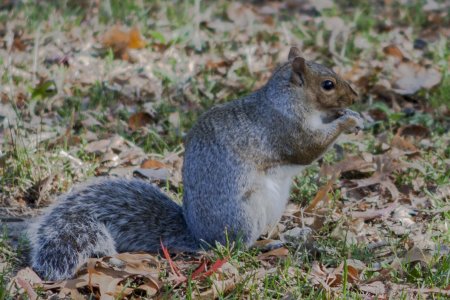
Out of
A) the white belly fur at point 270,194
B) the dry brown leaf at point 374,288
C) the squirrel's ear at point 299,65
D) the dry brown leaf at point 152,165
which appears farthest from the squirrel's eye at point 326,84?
the dry brown leaf at point 152,165

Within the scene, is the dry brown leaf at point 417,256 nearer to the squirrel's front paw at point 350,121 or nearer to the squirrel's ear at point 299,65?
the squirrel's front paw at point 350,121

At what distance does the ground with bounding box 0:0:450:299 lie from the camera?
2891 mm

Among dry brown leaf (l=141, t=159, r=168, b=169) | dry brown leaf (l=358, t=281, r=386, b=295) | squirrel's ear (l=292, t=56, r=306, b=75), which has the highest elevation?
squirrel's ear (l=292, t=56, r=306, b=75)

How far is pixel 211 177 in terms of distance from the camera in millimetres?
3191

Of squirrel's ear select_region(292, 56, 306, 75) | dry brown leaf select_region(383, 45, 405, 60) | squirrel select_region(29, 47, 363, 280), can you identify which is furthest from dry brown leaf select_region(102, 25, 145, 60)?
squirrel's ear select_region(292, 56, 306, 75)

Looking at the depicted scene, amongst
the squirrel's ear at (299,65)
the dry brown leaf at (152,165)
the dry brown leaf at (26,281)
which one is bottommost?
the dry brown leaf at (152,165)

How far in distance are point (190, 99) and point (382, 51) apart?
168 centimetres

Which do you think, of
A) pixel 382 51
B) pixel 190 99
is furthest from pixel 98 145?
pixel 382 51

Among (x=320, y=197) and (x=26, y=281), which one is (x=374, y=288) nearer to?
A: (x=320, y=197)

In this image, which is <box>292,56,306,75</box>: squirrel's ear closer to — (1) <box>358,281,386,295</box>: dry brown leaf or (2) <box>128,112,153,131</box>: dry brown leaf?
(1) <box>358,281,386,295</box>: dry brown leaf

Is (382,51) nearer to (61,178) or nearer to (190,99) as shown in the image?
(190,99)

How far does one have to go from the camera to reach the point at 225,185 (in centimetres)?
318

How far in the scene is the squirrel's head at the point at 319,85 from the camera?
11.1 feet

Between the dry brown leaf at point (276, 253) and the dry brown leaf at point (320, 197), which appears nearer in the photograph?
the dry brown leaf at point (276, 253)
